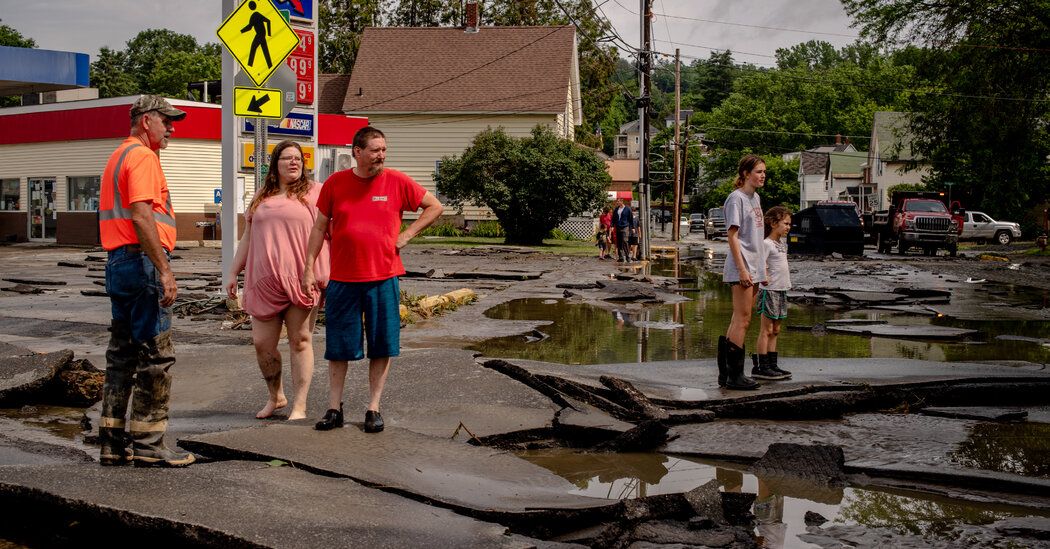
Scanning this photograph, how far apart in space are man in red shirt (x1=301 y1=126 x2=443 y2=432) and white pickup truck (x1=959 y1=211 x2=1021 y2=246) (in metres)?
54.4

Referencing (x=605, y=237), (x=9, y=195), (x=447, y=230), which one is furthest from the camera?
(x=447, y=230)

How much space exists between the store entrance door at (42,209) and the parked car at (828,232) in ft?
94.2

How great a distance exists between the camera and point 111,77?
346ft

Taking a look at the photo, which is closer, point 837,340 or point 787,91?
point 837,340

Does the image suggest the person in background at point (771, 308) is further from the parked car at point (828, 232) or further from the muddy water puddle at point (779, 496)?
the parked car at point (828, 232)

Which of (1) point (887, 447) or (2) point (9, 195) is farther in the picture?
(2) point (9, 195)

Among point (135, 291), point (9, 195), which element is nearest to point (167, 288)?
point (135, 291)

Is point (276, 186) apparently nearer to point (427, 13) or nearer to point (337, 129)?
point (337, 129)

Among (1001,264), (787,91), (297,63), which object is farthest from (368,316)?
(787,91)

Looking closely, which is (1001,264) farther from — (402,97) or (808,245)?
(402,97)

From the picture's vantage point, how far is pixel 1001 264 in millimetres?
31906

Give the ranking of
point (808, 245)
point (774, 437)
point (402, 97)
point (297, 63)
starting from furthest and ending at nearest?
point (402, 97) < point (808, 245) < point (297, 63) < point (774, 437)

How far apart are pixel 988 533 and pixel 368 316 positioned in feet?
11.9

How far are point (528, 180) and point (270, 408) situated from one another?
33037 mm
